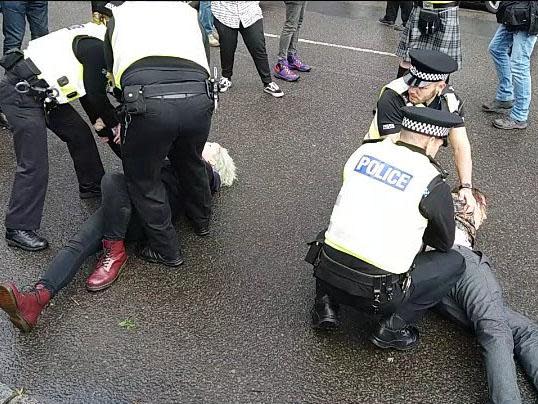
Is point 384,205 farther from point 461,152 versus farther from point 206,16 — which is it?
point 206,16

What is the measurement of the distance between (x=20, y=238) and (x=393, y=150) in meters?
2.29

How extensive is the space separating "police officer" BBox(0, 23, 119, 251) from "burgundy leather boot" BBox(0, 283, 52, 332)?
0.68m

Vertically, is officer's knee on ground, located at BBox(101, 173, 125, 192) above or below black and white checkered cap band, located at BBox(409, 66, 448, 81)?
below

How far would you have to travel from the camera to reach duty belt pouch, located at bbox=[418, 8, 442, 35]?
509 centimetres

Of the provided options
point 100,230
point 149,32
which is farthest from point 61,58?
point 100,230

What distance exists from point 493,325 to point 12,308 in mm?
2305

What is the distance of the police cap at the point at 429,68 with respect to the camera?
3.39 meters

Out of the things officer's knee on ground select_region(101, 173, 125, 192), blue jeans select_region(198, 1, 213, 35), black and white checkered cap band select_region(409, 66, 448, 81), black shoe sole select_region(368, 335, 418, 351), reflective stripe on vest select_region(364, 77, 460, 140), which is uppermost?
black and white checkered cap band select_region(409, 66, 448, 81)

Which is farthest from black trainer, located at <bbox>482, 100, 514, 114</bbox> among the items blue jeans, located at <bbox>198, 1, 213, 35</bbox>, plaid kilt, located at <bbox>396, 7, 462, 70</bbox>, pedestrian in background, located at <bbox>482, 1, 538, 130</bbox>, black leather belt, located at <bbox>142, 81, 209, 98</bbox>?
black leather belt, located at <bbox>142, 81, 209, 98</bbox>

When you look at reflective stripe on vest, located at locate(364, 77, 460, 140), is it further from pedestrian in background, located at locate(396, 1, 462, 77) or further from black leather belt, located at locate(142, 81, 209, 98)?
pedestrian in background, located at locate(396, 1, 462, 77)

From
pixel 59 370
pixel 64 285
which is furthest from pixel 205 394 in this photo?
pixel 64 285

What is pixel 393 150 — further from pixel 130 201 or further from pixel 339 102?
pixel 339 102

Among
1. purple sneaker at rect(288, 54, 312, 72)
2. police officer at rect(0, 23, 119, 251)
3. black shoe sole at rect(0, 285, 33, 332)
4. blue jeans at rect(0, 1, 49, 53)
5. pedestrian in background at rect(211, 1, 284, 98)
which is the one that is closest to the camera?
black shoe sole at rect(0, 285, 33, 332)

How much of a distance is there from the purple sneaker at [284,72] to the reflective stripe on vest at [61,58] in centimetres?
332
